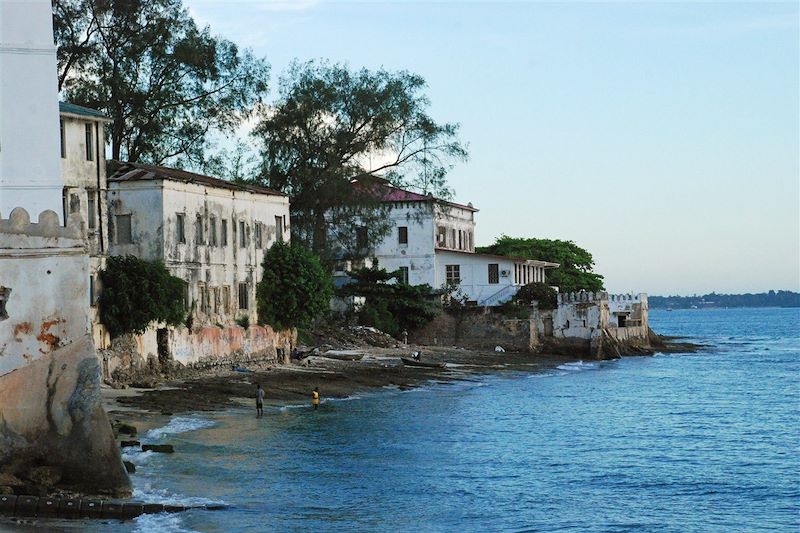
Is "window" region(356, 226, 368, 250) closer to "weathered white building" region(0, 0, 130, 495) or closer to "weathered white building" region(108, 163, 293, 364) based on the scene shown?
"weathered white building" region(108, 163, 293, 364)

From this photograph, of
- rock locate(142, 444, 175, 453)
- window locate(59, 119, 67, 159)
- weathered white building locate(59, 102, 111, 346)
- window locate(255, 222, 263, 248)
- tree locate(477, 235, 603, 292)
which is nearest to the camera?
rock locate(142, 444, 175, 453)

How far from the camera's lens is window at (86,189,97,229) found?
48.7 meters

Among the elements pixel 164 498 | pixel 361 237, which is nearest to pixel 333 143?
pixel 361 237

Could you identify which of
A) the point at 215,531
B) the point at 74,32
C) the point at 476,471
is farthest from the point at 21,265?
the point at 74,32

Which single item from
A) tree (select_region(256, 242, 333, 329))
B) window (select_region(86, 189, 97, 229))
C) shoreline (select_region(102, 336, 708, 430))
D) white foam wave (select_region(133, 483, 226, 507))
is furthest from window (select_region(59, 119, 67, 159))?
white foam wave (select_region(133, 483, 226, 507))

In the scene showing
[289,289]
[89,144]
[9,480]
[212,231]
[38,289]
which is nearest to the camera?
[9,480]

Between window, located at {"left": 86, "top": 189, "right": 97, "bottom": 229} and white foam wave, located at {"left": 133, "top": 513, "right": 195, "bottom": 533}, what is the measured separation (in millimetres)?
24554

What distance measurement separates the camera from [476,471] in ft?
118

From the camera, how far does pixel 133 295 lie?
47.6 metres

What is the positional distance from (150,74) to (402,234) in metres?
26.8

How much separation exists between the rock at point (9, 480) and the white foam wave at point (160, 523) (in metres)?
2.39

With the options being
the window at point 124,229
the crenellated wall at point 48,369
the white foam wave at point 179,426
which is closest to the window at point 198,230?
the window at point 124,229

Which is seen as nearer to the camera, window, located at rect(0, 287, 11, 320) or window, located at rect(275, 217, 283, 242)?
window, located at rect(0, 287, 11, 320)

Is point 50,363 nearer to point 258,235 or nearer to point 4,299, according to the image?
point 4,299
